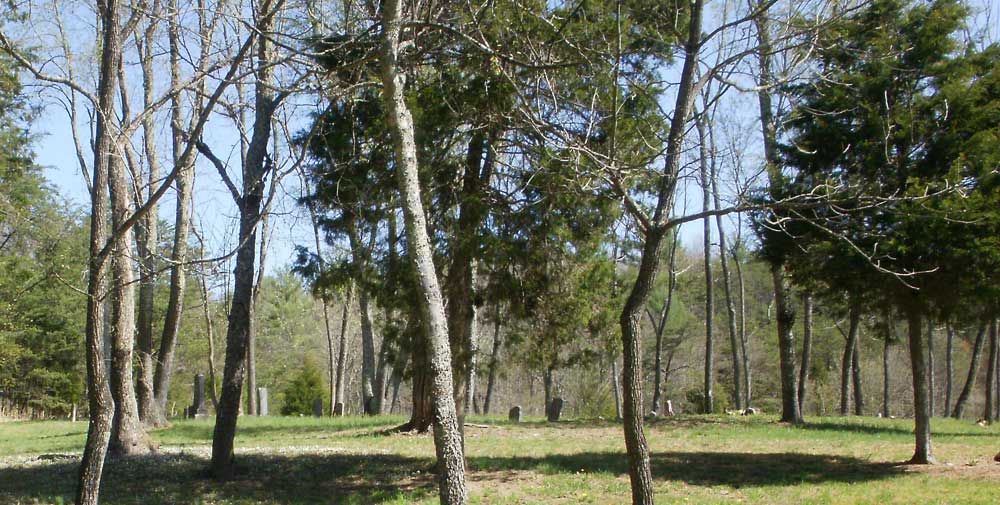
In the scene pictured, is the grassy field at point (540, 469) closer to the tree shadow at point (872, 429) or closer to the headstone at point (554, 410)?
the tree shadow at point (872, 429)

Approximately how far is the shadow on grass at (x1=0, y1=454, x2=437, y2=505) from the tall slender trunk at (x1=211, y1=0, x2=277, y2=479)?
541 mm

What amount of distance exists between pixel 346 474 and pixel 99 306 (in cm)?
597

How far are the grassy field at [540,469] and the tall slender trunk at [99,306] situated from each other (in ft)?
11.1

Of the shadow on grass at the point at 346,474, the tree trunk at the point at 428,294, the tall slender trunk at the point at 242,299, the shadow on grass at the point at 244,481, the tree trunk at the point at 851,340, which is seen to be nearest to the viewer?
the tree trunk at the point at 428,294

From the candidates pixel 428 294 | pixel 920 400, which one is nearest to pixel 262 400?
pixel 920 400

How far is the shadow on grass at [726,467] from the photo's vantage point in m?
12.2

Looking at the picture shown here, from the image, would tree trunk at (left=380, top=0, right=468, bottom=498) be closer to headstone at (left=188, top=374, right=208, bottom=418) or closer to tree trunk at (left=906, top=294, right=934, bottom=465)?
tree trunk at (left=906, top=294, right=934, bottom=465)

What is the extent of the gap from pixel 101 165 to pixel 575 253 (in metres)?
7.55

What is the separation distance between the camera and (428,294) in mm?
7195

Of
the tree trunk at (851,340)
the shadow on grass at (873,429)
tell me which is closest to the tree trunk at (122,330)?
the tree trunk at (851,340)

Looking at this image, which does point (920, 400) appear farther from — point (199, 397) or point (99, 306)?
point (199, 397)

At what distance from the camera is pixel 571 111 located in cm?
1139

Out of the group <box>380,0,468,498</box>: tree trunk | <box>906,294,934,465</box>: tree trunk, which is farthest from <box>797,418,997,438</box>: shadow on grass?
<box>380,0,468,498</box>: tree trunk

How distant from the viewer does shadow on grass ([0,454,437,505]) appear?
10.6 metres
